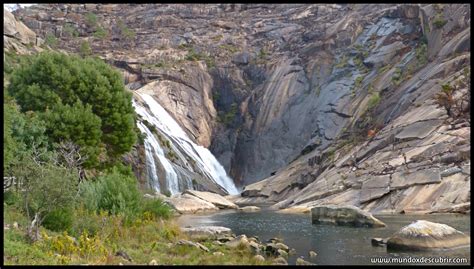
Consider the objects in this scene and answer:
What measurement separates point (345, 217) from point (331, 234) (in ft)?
12.4

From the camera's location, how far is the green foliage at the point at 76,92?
3228cm

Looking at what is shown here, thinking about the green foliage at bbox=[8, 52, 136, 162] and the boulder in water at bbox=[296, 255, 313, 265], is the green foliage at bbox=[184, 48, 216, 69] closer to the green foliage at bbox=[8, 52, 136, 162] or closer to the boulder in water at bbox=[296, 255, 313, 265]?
the green foliage at bbox=[8, 52, 136, 162]

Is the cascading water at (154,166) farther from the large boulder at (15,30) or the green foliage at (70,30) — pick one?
the green foliage at (70,30)

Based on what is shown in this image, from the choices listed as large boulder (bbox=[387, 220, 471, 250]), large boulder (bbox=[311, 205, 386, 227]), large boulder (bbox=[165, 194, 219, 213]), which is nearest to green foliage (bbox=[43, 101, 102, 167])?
large boulder (bbox=[165, 194, 219, 213])

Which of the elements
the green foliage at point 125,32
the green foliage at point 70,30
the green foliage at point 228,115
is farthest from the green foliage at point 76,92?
the green foliage at point 70,30

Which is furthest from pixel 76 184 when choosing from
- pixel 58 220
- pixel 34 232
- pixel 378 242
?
pixel 378 242

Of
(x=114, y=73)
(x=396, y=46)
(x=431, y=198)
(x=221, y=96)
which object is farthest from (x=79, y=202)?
(x=221, y=96)

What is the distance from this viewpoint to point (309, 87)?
2741 inches

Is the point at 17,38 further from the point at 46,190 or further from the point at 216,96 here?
the point at 46,190

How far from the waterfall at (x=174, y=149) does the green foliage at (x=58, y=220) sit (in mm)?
30846

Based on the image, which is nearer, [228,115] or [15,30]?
[15,30]

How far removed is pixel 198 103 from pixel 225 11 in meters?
34.5

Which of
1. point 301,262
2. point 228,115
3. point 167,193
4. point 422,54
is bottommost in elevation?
point 301,262

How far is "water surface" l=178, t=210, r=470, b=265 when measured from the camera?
17.3m
